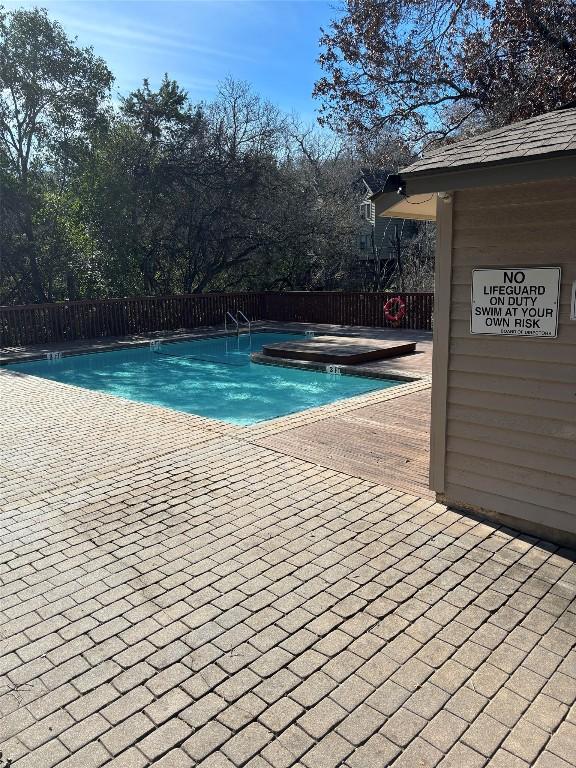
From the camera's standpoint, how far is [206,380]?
10.8m

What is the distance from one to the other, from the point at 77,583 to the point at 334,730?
1592 millimetres

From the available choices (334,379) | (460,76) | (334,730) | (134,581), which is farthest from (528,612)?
(460,76)

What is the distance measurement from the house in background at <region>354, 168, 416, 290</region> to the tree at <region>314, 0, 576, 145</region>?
6.99 metres

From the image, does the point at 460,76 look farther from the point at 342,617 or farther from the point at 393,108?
the point at 342,617

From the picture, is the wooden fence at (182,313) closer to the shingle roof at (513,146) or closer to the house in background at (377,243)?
the house in background at (377,243)

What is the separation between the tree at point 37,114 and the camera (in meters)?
13.3

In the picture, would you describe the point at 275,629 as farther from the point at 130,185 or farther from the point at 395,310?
the point at 130,185

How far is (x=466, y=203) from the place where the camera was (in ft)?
10.6

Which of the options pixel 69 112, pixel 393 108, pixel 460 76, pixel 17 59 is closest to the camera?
pixel 460 76

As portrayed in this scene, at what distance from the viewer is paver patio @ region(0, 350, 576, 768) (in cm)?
190

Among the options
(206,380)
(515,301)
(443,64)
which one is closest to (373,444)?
(515,301)

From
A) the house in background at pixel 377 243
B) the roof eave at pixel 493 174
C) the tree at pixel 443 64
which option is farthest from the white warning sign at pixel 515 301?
the house in background at pixel 377 243

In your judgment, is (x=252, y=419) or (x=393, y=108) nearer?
(x=252, y=419)

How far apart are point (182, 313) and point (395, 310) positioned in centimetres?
576
